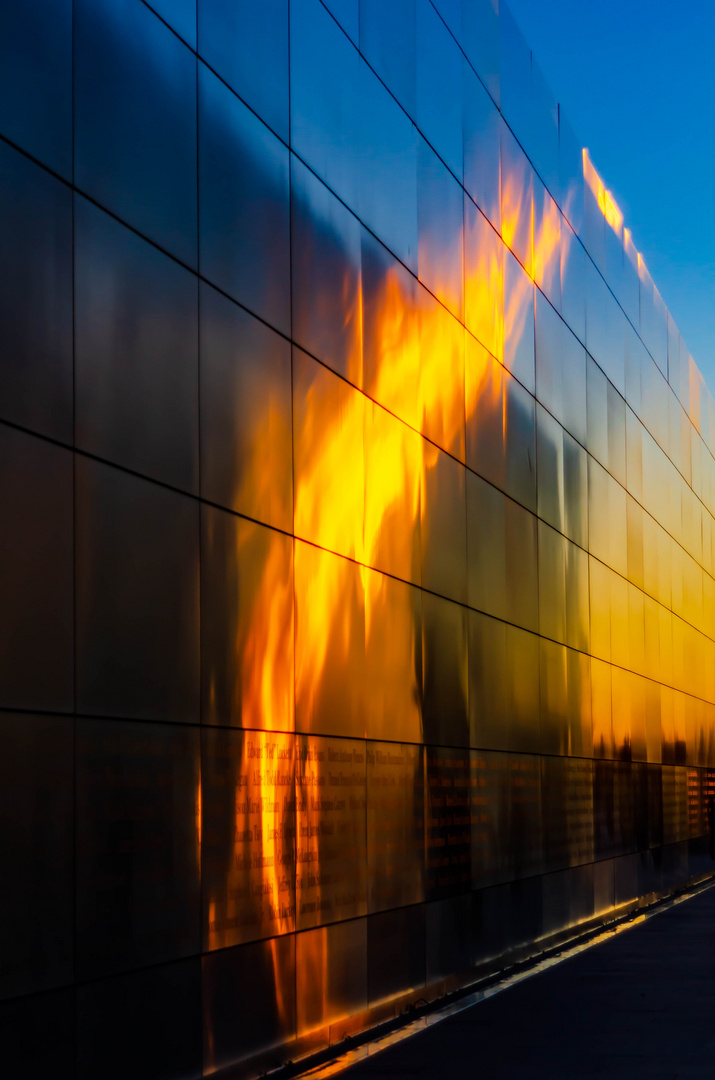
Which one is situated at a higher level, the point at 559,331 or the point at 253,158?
the point at 559,331

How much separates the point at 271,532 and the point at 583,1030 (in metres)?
5.41

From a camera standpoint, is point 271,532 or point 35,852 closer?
point 35,852

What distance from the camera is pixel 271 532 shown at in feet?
38.9

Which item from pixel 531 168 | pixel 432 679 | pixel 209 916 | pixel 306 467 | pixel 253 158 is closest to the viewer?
pixel 209 916

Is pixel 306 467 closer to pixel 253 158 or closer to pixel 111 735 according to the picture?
pixel 253 158

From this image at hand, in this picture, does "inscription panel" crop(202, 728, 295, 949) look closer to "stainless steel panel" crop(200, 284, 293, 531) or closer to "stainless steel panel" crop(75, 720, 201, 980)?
"stainless steel panel" crop(75, 720, 201, 980)

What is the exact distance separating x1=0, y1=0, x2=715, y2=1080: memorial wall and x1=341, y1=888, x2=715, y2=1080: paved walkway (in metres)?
0.86

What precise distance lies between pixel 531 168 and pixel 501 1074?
15.1 meters

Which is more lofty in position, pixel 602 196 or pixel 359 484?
pixel 602 196

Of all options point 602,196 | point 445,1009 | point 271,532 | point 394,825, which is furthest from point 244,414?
point 602,196

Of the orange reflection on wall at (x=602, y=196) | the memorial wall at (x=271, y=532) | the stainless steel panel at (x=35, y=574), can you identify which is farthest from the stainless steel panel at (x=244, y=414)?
the orange reflection on wall at (x=602, y=196)

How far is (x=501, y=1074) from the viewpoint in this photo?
10938 mm

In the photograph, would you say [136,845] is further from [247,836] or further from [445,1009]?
[445,1009]

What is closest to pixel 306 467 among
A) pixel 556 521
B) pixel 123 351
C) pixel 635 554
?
pixel 123 351
